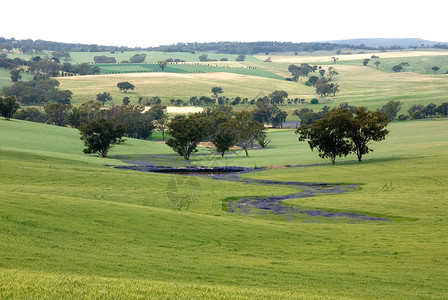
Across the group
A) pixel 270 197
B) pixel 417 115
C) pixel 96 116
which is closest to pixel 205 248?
pixel 270 197

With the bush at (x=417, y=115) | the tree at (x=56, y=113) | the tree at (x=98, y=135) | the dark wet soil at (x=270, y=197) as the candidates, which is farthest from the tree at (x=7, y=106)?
the bush at (x=417, y=115)

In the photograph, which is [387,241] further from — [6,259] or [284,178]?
[284,178]

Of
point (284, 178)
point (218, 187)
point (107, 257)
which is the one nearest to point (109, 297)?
point (107, 257)

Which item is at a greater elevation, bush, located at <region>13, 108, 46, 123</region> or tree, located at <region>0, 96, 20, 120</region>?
tree, located at <region>0, 96, 20, 120</region>

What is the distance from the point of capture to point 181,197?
2071 inches

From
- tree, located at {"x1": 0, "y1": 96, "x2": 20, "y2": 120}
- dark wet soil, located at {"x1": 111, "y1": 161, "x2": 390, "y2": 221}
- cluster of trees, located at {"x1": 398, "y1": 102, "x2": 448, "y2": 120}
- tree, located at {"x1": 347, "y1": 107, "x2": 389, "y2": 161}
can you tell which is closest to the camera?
dark wet soil, located at {"x1": 111, "y1": 161, "x2": 390, "y2": 221}

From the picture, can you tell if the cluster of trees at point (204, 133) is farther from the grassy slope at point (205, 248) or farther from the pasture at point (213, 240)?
the grassy slope at point (205, 248)

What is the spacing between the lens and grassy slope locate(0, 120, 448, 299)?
17312 mm

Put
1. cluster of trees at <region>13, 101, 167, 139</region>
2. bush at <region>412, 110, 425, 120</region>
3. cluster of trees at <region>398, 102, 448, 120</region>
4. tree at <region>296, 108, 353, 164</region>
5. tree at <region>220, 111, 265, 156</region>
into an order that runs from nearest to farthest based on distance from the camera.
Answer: tree at <region>296, 108, 353, 164</region>
tree at <region>220, 111, 265, 156</region>
cluster of trees at <region>13, 101, 167, 139</region>
bush at <region>412, 110, 425, 120</region>
cluster of trees at <region>398, 102, 448, 120</region>

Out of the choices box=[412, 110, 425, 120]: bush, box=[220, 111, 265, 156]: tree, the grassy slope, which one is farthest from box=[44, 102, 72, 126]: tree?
box=[412, 110, 425, 120]: bush

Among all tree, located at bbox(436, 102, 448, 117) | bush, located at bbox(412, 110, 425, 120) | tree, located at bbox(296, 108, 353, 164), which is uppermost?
tree, located at bbox(296, 108, 353, 164)

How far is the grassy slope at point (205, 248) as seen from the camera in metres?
17.3

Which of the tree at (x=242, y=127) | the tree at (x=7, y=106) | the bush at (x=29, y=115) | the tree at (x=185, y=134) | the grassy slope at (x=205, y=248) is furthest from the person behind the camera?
the bush at (x=29, y=115)

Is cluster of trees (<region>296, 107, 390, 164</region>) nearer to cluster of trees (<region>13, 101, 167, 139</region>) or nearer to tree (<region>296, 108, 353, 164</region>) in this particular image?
tree (<region>296, 108, 353, 164</region>)
